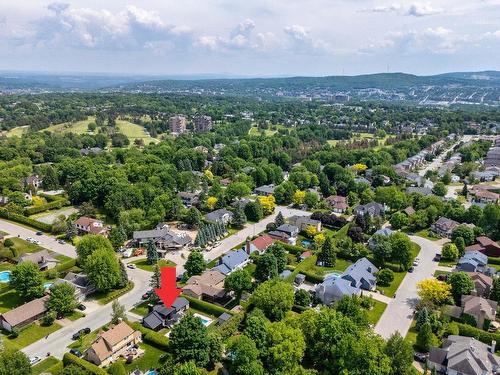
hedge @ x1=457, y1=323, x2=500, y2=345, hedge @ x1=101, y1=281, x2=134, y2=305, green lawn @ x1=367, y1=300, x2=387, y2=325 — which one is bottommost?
green lawn @ x1=367, y1=300, x2=387, y2=325

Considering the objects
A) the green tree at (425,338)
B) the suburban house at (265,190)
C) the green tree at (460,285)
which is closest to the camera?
the green tree at (425,338)

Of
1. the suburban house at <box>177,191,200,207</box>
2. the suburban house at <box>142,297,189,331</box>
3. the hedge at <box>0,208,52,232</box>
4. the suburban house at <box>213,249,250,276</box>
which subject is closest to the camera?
the suburban house at <box>142,297,189,331</box>

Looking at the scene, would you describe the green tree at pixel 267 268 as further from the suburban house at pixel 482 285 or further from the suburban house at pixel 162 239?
the suburban house at pixel 482 285

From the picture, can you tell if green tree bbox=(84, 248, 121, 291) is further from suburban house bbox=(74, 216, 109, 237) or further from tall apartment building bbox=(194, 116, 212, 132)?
tall apartment building bbox=(194, 116, 212, 132)

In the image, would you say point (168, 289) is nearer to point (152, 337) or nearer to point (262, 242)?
point (152, 337)

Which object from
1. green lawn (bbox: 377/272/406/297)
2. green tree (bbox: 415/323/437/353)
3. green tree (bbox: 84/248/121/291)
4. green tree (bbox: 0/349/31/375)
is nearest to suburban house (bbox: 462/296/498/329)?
green tree (bbox: 415/323/437/353)

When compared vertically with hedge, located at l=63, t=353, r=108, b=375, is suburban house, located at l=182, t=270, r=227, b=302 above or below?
below

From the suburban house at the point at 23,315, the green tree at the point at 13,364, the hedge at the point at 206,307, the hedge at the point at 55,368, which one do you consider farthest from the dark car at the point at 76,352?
the hedge at the point at 206,307
